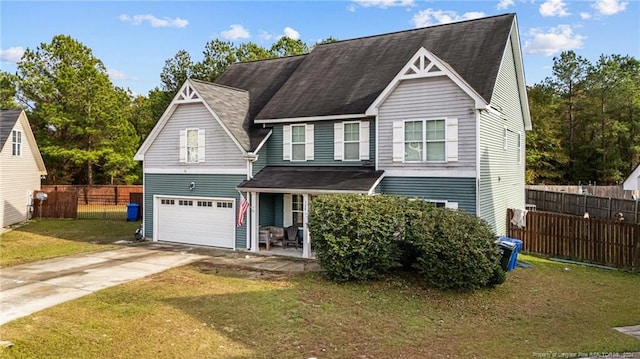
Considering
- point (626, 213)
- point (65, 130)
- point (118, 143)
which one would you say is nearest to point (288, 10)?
point (626, 213)

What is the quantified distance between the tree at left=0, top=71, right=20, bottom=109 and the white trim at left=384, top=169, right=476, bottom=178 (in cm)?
3741

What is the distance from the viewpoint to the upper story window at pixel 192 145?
1791 centimetres

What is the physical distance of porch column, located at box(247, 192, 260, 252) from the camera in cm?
1675

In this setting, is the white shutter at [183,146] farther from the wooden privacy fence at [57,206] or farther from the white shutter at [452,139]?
the wooden privacy fence at [57,206]

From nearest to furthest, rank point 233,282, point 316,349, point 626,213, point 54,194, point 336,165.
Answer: point 316,349, point 233,282, point 336,165, point 626,213, point 54,194

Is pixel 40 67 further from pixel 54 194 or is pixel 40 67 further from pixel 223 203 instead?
pixel 223 203

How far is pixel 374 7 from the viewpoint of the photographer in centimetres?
2072

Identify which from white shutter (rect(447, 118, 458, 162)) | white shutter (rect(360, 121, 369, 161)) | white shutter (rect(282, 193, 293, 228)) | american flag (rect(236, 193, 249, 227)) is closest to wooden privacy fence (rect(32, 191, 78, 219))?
american flag (rect(236, 193, 249, 227))

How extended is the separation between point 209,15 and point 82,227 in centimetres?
1325

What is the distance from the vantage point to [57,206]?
26.6m

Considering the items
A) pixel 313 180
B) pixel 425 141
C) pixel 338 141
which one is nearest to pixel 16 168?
pixel 313 180

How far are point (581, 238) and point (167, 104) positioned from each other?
38.5 metres

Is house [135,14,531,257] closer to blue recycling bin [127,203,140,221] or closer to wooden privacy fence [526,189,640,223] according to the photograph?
wooden privacy fence [526,189,640,223]

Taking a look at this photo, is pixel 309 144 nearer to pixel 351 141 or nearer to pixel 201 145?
pixel 351 141
